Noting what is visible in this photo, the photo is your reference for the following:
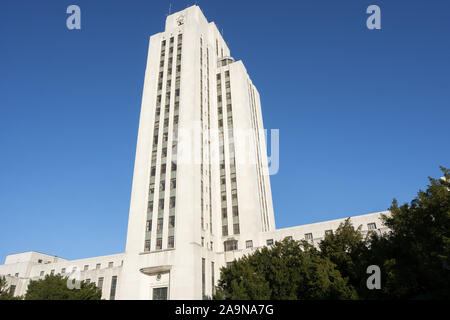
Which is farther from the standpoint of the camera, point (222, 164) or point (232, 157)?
point (222, 164)

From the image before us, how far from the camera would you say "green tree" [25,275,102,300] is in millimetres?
47281

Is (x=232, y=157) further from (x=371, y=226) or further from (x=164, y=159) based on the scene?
(x=371, y=226)

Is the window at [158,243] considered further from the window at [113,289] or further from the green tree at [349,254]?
the green tree at [349,254]

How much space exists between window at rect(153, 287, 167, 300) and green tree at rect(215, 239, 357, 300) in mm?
11283

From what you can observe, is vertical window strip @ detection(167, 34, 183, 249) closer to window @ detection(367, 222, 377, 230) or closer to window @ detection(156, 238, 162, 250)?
window @ detection(156, 238, 162, 250)

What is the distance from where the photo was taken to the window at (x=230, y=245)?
58.4 metres

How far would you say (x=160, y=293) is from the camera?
49188 mm

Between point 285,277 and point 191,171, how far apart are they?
23.7m

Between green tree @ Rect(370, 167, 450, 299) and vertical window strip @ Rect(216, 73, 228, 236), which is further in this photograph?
vertical window strip @ Rect(216, 73, 228, 236)

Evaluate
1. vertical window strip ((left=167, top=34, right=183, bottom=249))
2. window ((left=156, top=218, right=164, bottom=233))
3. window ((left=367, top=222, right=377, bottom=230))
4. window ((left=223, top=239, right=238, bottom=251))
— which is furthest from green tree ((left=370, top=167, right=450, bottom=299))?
window ((left=156, top=218, right=164, bottom=233))

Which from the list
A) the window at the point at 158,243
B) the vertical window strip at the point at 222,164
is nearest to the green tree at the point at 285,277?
the window at the point at 158,243

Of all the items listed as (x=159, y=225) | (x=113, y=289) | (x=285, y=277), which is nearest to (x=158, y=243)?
(x=159, y=225)
